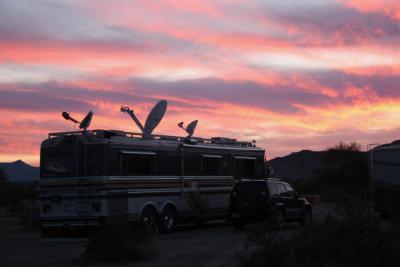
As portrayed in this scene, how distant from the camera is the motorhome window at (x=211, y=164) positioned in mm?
25672

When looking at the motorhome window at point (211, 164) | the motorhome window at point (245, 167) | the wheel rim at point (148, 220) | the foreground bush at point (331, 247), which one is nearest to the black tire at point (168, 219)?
the wheel rim at point (148, 220)

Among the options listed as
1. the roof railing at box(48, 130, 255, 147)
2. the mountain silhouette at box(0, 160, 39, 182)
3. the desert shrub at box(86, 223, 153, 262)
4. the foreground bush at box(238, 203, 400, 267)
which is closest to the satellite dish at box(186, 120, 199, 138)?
the roof railing at box(48, 130, 255, 147)

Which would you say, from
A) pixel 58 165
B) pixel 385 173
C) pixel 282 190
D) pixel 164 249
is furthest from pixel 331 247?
pixel 385 173

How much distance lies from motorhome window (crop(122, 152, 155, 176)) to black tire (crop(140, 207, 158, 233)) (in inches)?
47.5

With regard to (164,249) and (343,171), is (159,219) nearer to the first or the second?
(164,249)

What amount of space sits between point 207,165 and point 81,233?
5.74m

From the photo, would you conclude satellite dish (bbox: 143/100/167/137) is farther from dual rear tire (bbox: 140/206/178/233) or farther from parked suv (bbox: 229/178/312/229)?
parked suv (bbox: 229/178/312/229)

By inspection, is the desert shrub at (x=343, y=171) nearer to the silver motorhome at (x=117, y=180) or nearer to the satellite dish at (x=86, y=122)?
the silver motorhome at (x=117, y=180)

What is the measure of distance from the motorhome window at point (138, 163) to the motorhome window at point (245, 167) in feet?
18.1

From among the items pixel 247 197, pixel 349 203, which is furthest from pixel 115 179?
pixel 349 203

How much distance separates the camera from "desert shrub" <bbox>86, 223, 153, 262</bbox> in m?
15.1

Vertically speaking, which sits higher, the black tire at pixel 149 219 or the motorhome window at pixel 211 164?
the motorhome window at pixel 211 164

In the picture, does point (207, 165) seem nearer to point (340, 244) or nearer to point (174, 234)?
point (174, 234)

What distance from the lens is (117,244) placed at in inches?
595
